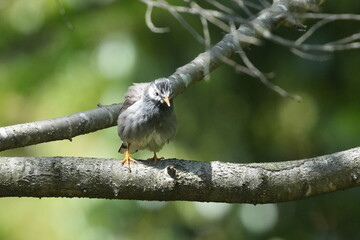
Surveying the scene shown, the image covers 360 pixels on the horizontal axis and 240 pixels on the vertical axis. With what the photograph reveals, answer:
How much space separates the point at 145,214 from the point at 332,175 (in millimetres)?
2972

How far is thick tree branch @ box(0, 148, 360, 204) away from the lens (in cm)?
345

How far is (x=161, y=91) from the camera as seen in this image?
4504 mm

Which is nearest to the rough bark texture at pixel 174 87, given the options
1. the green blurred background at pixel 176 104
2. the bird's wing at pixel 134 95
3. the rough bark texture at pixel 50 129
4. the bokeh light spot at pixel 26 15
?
the rough bark texture at pixel 50 129

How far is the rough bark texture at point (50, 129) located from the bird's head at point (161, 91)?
40cm

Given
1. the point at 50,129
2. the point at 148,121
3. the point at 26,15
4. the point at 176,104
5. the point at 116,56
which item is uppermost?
the point at 26,15

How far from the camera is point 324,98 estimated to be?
6.92 m

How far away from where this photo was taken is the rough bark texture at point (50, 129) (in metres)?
3.97

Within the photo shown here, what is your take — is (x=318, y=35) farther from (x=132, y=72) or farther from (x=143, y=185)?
(x=143, y=185)

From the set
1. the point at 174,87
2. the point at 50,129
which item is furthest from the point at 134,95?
the point at 50,129

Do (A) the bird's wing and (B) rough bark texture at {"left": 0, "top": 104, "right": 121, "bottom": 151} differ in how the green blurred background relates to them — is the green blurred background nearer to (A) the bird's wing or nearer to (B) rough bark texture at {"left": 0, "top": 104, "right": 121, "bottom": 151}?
(A) the bird's wing

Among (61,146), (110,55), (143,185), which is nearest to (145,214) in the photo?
(61,146)

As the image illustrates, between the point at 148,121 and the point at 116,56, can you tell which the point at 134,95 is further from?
the point at 116,56

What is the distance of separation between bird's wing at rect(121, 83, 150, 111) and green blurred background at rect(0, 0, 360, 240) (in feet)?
3.72

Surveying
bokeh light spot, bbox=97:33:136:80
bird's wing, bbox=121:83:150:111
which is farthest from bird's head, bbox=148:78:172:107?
bokeh light spot, bbox=97:33:136:80
